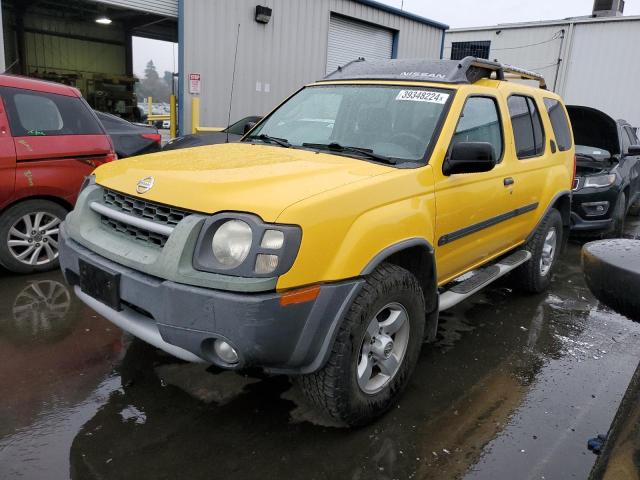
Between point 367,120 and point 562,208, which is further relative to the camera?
point 562,208

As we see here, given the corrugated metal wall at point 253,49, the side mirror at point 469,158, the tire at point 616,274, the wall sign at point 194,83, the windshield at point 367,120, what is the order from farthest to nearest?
the corrugated metal wall at point 253,49 → the wall sign at point 194,83 → the windshield at point 367,120 → the side mirror at point 469,158 → the tire at point 616,274

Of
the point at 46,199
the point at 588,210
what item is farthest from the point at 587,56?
the point at 46,199

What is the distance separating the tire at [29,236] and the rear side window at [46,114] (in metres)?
0.65

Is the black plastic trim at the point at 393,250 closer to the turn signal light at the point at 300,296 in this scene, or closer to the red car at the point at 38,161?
the turn signal light at the point at 300,296

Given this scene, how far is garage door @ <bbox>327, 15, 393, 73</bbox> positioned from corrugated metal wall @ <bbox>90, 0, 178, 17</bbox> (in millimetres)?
4289

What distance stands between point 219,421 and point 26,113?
11.2 ft

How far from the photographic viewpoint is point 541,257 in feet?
16.4

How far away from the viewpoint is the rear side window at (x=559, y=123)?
5047 millimetres

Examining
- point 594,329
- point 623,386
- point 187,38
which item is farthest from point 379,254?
point 187,38

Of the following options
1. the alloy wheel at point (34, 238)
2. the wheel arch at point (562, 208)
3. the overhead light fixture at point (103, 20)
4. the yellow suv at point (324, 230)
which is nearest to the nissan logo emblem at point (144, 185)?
the yellow suv at point (324, 230)

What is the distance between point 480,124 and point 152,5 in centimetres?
860

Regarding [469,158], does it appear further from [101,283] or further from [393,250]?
[101,283]

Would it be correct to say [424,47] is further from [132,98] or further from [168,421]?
[168,421]

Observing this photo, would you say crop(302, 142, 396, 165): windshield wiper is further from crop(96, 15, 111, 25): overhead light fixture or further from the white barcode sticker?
crop(96, 15, 111, 25): overhead light fixture
